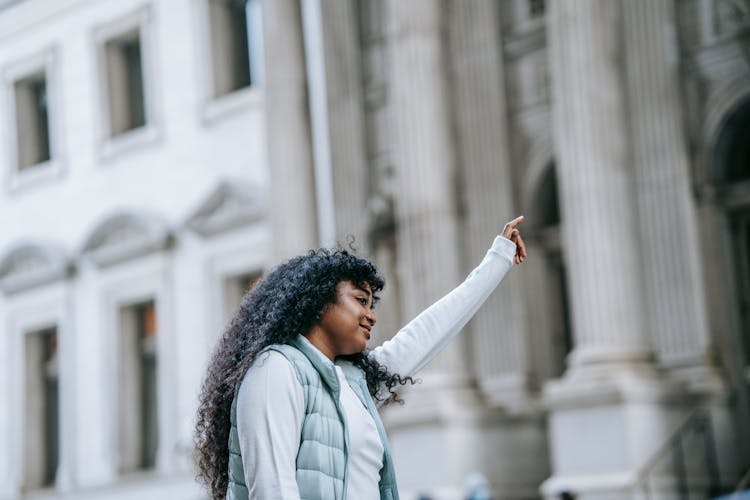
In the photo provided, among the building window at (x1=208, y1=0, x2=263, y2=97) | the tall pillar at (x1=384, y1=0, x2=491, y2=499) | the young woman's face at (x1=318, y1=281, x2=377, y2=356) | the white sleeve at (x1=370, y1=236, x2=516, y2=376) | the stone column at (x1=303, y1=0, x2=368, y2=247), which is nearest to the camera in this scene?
the young woman's face at (x1=318, y1=281, x2=377, y2=356)

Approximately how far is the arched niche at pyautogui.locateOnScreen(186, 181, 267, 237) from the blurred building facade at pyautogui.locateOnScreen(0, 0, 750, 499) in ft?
0.12

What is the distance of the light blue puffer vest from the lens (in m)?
3.59

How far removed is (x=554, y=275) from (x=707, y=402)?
3342 mm

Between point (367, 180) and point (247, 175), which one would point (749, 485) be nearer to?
point (367, 180)

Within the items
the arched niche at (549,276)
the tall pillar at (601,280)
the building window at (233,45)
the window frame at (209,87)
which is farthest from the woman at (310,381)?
the building window at (233,45)

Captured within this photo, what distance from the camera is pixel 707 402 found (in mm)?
16250

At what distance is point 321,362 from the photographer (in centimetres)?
373

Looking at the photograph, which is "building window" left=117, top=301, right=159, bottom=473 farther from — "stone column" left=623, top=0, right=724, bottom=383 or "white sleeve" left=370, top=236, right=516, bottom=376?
"white sleeve" left=370, top=236, right=516, bottom=376

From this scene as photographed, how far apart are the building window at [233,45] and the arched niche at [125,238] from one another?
8.02ft

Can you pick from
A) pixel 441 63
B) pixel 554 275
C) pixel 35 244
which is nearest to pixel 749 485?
pixel 554 275

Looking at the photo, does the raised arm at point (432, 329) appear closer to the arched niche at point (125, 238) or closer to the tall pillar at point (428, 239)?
the tall pillar at point (428, 239)

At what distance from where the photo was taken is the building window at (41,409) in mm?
27469

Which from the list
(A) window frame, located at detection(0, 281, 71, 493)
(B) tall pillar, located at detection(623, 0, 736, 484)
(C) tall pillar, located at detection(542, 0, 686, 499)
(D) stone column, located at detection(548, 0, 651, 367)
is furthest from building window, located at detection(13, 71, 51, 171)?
(B) tall pillar, located at detection(623, 0, 736, 484)

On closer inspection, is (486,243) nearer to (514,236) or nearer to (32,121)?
(32,121)
